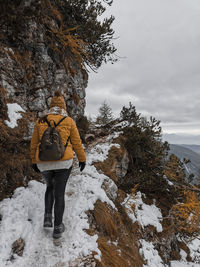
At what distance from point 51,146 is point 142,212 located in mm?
5682

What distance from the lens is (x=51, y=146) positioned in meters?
2.45

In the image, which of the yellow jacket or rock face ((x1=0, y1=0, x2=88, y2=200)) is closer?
the yellow jacket

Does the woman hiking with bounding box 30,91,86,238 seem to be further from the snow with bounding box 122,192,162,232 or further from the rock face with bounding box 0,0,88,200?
the snow with bounding box 122,192,162,232

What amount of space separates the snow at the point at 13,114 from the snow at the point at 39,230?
79.3 inches

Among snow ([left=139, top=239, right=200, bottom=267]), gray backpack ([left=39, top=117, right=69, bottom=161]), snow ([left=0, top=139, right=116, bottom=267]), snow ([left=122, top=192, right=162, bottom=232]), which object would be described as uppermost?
gray backpack ([left=39, top=117, right=69, bottom=161])

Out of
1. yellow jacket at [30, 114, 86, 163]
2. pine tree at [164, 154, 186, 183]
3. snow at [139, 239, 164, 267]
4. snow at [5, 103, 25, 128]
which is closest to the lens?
yellow jacket at [30, 114, 86, 163]

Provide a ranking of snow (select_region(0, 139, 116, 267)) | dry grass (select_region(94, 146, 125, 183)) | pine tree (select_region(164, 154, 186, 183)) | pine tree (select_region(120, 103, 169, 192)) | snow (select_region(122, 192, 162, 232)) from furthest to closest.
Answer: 1. pine tree (select_region(164, 154, 186, 183))
2. pine tree (select_region(120, 103, 169, 192))
3. dry grass (select_region(94, 146, 125, 183))
4. snow (select_region(122, 192, 162, 232))
5. snow (select_region(0, 139, 116, 267))

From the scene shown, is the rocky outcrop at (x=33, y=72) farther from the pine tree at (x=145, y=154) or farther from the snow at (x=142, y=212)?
the snow at (x=142, y=212)

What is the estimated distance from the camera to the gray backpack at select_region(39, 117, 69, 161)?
2.45 metres

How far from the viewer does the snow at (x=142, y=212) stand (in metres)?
5.68

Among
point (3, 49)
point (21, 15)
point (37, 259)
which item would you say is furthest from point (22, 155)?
point (3, 49)

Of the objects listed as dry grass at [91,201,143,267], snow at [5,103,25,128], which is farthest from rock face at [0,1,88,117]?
dry grass at [91,201,143,267]

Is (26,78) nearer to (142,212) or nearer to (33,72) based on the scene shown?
(33,72)

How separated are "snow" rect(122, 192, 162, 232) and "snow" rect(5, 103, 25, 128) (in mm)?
5041
